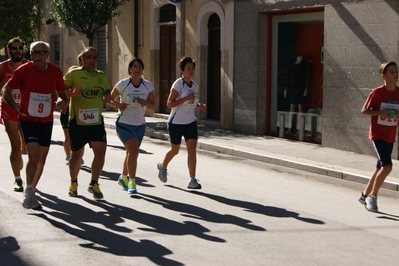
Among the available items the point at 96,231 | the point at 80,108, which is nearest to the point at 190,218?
the point at 96,231

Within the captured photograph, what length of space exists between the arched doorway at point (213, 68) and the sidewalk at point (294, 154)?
1513 millimetres

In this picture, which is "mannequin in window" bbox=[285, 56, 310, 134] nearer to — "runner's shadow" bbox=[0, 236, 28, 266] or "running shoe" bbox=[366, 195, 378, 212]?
"running shoe" bbox=[366, 195, 378, 212]

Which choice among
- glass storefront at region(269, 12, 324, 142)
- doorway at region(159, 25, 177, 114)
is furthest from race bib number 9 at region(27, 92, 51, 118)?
doorway at region(159, 25, 177, 114)

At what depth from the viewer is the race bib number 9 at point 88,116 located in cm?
922

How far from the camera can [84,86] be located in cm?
922

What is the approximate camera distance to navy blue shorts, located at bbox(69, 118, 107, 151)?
30.4 feet

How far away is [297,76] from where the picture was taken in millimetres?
16750

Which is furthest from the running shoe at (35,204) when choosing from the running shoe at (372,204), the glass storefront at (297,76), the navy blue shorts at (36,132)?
the glass storefront at (297,76)

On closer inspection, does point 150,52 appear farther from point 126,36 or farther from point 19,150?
point 19,150

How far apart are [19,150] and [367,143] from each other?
6922 millimetres

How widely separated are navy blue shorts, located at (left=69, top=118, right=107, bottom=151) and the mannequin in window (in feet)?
26.5

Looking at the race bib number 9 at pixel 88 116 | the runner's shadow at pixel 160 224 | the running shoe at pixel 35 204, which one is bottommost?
the runner's shadow at pixel 160 224

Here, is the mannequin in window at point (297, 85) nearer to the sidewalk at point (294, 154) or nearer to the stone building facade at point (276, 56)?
the stone building facade at point (276, 56)

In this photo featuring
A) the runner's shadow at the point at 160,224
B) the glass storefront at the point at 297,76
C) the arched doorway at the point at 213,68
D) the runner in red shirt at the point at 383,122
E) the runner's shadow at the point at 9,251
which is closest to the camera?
the runner's shadow at the point at 9,251
